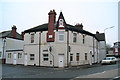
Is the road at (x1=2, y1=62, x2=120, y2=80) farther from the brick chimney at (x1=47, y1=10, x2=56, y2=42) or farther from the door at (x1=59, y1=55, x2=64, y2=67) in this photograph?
the brick chimney at (x1=47, y1=10, x2=56, y2=42)

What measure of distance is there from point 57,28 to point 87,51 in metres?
9.01

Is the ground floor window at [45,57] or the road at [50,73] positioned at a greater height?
the ground floor window at [45,57]

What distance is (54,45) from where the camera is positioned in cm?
2969

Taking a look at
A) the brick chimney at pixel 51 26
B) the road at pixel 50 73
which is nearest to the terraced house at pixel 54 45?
the brick chimney at pixel 51 26

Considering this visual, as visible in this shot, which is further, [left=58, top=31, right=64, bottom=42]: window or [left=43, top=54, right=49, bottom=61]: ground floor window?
[left=43, top=54, right=49, bottom=61]: ground floor window

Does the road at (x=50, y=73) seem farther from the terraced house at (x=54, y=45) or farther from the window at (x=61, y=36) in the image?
the window at (x=61, y=36)

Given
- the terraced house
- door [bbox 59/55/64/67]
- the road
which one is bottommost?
the road

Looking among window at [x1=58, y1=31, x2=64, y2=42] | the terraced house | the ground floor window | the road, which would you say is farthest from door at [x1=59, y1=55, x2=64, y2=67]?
the road

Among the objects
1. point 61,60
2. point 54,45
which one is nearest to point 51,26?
point 54,45

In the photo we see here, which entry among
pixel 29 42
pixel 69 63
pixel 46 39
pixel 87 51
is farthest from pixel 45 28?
pixel 87 51

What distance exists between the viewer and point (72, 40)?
31.3 meters

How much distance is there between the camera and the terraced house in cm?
2959

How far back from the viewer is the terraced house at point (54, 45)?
29.6 m

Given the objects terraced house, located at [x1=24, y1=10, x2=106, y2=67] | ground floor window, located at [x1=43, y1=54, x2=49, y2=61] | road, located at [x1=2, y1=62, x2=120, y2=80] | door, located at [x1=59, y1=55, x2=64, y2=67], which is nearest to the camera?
road, located at [x1=2, y1=62, x2=120, y2=80]
